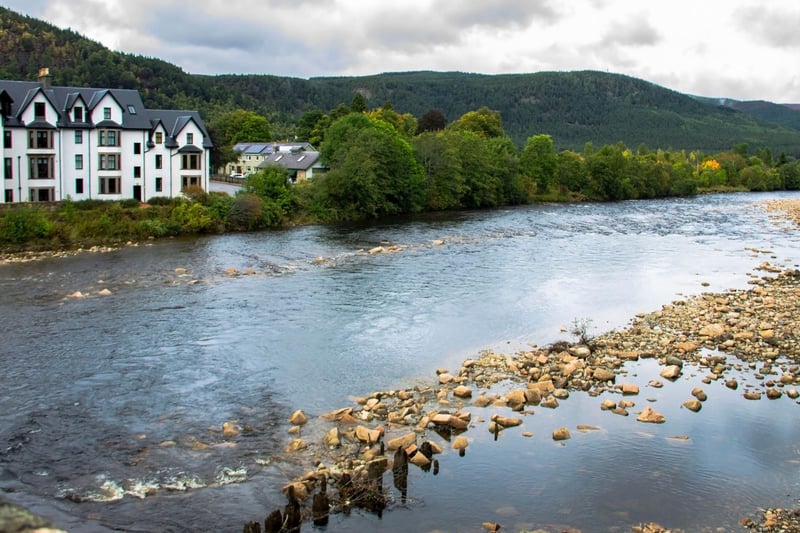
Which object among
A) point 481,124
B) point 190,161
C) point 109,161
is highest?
point 481,124

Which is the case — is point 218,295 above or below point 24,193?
below

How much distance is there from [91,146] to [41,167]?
147 inches

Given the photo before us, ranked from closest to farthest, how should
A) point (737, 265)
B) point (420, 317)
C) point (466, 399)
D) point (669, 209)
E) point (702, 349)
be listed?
point (466, 399), point (702, 349), point (420, 317), point (737, 265), point (669, 209)

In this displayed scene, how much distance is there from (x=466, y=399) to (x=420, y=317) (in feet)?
28.8

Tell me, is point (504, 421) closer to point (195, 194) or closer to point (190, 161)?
point (195, 194)

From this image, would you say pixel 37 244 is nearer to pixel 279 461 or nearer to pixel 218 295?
pixel 218 295

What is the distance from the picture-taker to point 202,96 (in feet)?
521

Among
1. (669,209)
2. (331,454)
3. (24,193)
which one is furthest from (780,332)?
(669,209)

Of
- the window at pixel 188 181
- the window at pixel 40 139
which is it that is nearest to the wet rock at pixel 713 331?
the window at pixel 188 181

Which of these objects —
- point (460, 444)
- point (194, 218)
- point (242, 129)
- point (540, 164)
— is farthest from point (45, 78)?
point (242, 129)

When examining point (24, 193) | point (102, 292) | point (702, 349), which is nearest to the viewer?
point (702, 349)

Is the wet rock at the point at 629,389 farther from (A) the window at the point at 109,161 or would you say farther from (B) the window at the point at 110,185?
(A) the window at the point at 109,161

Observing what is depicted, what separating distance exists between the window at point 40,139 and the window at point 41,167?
0.73 m

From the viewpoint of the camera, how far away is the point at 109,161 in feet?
177
